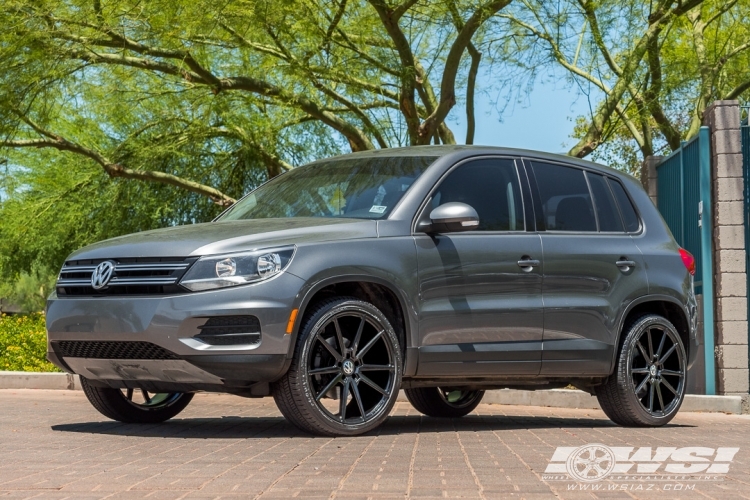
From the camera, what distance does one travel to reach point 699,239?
13734mm

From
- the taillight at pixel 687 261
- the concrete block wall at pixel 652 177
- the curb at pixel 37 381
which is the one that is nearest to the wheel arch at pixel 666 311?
the taillight at pixel 687 261

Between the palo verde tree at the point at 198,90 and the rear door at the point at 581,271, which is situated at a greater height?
the palo verde tree at the point at 198,90

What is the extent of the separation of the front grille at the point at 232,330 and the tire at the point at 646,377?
3.28 meters

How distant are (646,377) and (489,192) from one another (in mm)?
2000

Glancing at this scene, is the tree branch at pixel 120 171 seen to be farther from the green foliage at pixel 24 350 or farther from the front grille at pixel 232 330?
the front grille at pixel 232 330

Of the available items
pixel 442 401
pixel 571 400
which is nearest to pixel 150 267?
pixel 442 401

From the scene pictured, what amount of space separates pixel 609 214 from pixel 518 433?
2.14m

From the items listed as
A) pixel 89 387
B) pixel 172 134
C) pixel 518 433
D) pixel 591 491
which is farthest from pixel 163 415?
pixel 172 134

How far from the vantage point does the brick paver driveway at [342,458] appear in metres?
5.47

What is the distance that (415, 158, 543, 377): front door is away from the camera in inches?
322

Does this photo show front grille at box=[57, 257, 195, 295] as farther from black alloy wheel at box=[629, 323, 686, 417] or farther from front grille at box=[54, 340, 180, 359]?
black alloy wheel at box=[629, 323, 686, 417]

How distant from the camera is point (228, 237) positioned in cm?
761

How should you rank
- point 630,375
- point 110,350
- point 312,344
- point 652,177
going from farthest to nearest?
1. point 652,177
2. point 630,375
3. point 110,350
4. point 312,344

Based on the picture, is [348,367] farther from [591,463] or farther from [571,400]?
[571,400]
